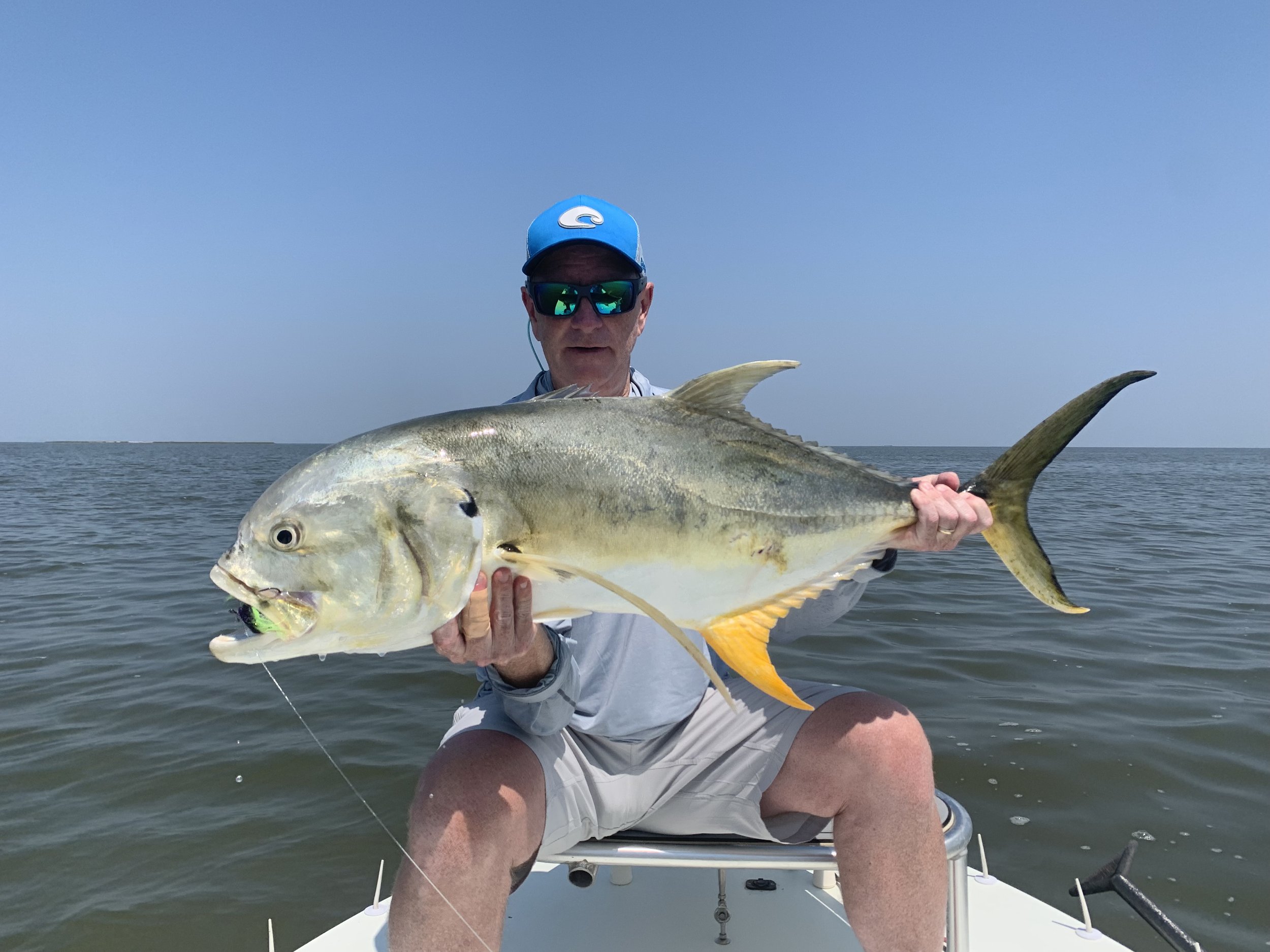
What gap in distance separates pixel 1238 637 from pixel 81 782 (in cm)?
1059

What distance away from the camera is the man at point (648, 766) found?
2.15m

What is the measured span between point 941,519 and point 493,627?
4.38ft

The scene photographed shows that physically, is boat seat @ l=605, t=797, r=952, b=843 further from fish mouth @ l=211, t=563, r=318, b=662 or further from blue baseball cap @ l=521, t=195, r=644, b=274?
blue baseball cap @ l=521, t=195, r=644, b=274

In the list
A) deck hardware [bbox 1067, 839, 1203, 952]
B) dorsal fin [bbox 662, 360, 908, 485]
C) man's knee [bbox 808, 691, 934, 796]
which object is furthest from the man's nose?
deck hardware [bbox 1067, 839, 1203, 952]

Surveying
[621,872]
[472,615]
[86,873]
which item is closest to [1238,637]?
[621,872]

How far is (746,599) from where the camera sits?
7.07 feet

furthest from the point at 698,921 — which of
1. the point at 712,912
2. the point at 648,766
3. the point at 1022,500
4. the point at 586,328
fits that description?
the point at 586,328

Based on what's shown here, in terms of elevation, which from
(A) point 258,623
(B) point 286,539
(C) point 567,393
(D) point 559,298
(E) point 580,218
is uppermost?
(E) point 580,218

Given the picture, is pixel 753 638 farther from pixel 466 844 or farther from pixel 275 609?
pixel 275 609

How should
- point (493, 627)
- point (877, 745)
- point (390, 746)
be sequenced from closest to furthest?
point (493, 627)
point (877, 745)
point (390, 746)

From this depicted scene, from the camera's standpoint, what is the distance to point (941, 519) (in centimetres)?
227

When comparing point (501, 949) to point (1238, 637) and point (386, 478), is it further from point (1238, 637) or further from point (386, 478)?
point (1238, 637)

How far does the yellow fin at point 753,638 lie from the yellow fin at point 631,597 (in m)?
0.22

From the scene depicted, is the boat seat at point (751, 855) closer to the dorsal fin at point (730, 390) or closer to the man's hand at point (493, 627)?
the man's hand at point (493, 627)
